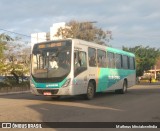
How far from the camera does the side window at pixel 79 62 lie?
18128 millimetres

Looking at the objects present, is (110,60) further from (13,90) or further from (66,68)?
(13,90)

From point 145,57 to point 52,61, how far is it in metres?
60.1

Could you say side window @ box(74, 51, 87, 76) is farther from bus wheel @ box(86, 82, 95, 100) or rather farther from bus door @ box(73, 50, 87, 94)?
bus wheel @ box(86, 82, 95, 100)

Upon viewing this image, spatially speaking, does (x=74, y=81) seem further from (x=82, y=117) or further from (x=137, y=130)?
(x=137, y=130)

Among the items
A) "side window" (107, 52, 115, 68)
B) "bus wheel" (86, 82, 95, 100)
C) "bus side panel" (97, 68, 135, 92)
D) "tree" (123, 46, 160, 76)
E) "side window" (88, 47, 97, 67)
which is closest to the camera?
"bus wheel" (86, 82, 95, 100)

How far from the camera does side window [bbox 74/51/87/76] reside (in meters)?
18.1

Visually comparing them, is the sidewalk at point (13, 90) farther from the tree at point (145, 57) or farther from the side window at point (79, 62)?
the tree at point (145, 57)

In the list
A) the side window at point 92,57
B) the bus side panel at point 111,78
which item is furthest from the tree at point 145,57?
the side window at point 92,57

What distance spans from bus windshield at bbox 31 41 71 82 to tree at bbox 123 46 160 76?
55.0 m

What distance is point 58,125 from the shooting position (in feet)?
35.9

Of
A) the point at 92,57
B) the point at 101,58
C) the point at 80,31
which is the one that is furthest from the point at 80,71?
the point at 80,31

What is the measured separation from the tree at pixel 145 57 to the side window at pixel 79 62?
5426 centimetres

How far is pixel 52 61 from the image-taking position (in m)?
18.2

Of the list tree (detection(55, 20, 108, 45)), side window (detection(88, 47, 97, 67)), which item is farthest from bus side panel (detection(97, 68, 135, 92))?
tree (detection(55, 20, 108, 45))
